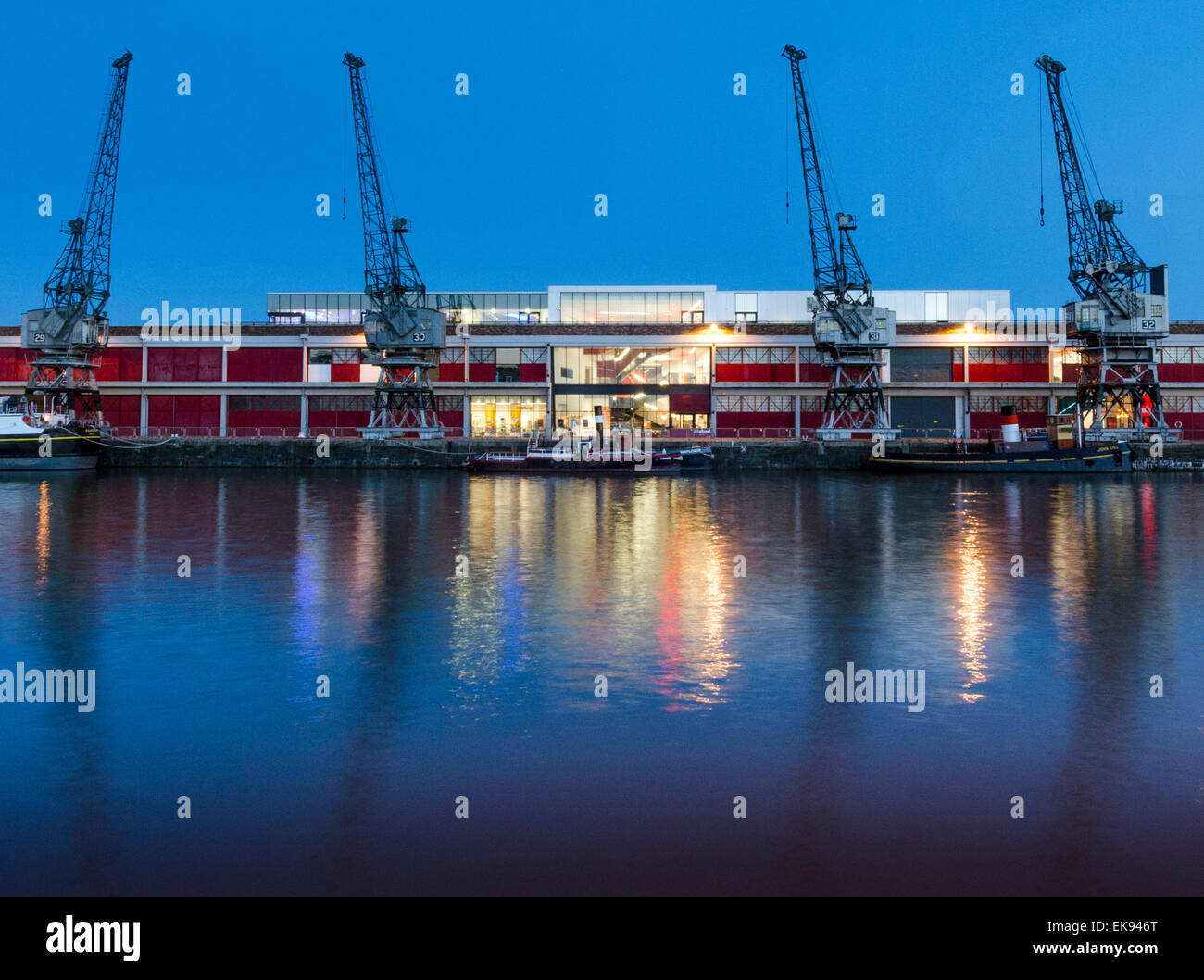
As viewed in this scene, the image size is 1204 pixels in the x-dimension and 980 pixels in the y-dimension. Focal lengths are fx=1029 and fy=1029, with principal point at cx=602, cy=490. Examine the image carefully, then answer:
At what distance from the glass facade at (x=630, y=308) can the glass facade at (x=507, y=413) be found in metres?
14.7

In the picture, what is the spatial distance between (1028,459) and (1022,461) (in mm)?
477

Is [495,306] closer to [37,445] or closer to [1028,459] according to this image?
[37,445]

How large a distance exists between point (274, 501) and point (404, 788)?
116 feet

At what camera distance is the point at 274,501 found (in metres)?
41.4

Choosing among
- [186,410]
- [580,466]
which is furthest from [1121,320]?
[186,410]

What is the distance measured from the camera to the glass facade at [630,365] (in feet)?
279

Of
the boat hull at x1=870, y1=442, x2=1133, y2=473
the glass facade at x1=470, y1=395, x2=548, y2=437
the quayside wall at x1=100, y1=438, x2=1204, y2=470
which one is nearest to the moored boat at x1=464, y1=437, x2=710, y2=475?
the quayside wall at x1=100, y1=438, x2=1204, y2=470

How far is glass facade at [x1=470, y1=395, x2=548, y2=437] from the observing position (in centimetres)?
8488

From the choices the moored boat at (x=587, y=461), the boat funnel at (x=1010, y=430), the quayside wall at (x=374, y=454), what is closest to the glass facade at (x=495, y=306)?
the quayside wall at (x=374, y=454)

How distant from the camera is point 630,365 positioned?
85.4 metres
